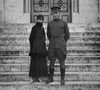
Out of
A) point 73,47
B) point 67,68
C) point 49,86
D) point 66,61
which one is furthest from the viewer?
point 73,47

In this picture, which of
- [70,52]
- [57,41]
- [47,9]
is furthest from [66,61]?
[47,9]

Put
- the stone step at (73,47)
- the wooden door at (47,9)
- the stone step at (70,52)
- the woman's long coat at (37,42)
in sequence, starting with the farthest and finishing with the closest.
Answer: the wooden door at (47,9), the stone step at (73,47), the stone step at (70,52), the woman's long coat at (37,42)

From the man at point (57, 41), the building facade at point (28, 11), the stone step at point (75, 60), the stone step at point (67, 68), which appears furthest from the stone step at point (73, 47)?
the building facade at point (28, 11)

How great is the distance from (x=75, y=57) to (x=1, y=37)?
320 centimetres

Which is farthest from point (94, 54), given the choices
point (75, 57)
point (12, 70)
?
point (12, 70)

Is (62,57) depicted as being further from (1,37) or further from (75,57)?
(1,37)

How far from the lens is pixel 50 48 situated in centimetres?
653

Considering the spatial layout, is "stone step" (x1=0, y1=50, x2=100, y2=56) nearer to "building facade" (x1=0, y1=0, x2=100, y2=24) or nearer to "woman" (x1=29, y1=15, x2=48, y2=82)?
"woman" (x1=29, y1=15, x2=48, y2=82)

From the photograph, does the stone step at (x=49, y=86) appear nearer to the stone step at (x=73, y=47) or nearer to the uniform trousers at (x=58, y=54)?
the uniform trousers at (x=58, y=54)

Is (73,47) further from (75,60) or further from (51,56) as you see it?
(51,56)

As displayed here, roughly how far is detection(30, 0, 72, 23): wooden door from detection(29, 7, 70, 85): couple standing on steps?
6514 millimetres

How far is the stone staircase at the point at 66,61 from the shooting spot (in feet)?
21.0

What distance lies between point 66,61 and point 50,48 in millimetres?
1562

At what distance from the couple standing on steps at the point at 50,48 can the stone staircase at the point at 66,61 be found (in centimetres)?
34
